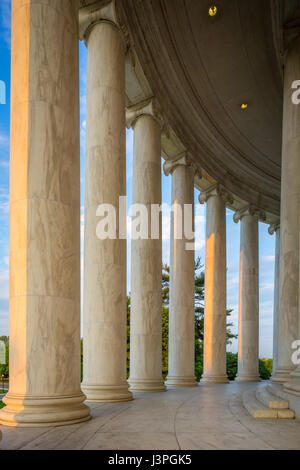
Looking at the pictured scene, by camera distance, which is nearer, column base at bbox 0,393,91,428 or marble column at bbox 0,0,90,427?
column base at bbox 0,393,91,428

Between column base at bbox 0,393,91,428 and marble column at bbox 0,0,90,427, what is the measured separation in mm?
350

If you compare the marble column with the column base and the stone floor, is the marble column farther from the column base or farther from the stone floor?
the stone floor

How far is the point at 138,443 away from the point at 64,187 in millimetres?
100687

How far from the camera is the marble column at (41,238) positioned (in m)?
178

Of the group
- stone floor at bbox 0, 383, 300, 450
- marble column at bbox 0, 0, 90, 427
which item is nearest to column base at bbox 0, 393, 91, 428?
marble column at bbox 0, 0, 90, 427

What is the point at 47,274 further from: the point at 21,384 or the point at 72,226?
the point at 21,384

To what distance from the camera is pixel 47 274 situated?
18575 cm

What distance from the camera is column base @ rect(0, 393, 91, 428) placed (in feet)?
560

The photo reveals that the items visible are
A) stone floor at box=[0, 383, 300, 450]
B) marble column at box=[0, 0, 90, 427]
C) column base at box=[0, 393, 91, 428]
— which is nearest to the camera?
stone floor at box=[0, 383, 300, 450]

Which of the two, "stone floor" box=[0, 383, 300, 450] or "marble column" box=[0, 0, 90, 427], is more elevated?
"marble column" box=[0, 0, 90, 427]

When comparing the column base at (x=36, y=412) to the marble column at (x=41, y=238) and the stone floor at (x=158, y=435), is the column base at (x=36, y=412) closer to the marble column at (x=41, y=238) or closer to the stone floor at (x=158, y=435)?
the marble column at (x=41, y=238)

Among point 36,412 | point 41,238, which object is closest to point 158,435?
point 36,412

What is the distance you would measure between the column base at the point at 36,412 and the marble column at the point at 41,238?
35 centimetres

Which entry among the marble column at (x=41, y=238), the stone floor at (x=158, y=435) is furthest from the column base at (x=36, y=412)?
the stone floor at (x=158, y=435)
